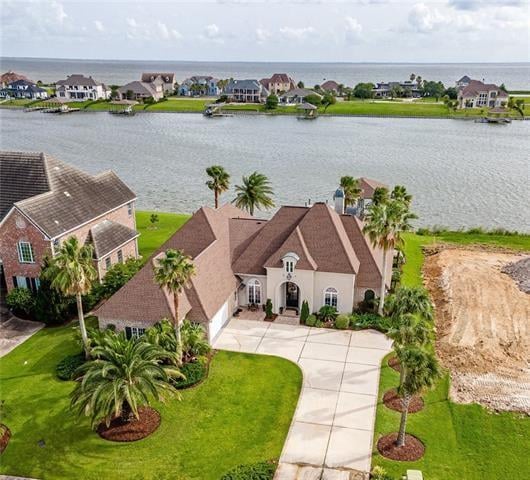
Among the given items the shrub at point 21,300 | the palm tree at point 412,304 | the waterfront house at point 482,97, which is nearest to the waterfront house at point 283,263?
the shrub at point 21,300

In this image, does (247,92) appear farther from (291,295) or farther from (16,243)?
(16,243)

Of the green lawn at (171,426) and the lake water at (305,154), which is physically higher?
the lake water at (305,154)

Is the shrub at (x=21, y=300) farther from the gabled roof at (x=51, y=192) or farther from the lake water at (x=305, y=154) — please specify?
the lake water at (x=305, y=154)

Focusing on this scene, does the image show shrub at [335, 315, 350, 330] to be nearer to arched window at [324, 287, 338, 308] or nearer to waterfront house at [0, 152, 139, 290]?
arched window at [324, 287, 338, 308]

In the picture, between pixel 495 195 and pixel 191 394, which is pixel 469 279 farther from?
pixel 495 195

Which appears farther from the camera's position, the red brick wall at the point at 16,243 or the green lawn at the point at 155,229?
the green lawn at the point at 155,229

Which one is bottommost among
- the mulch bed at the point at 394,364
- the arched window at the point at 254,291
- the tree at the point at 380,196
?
the mulch bed at the point at 394,364

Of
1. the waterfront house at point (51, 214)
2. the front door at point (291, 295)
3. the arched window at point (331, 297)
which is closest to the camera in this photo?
the waterfront house at point (51, 214)
